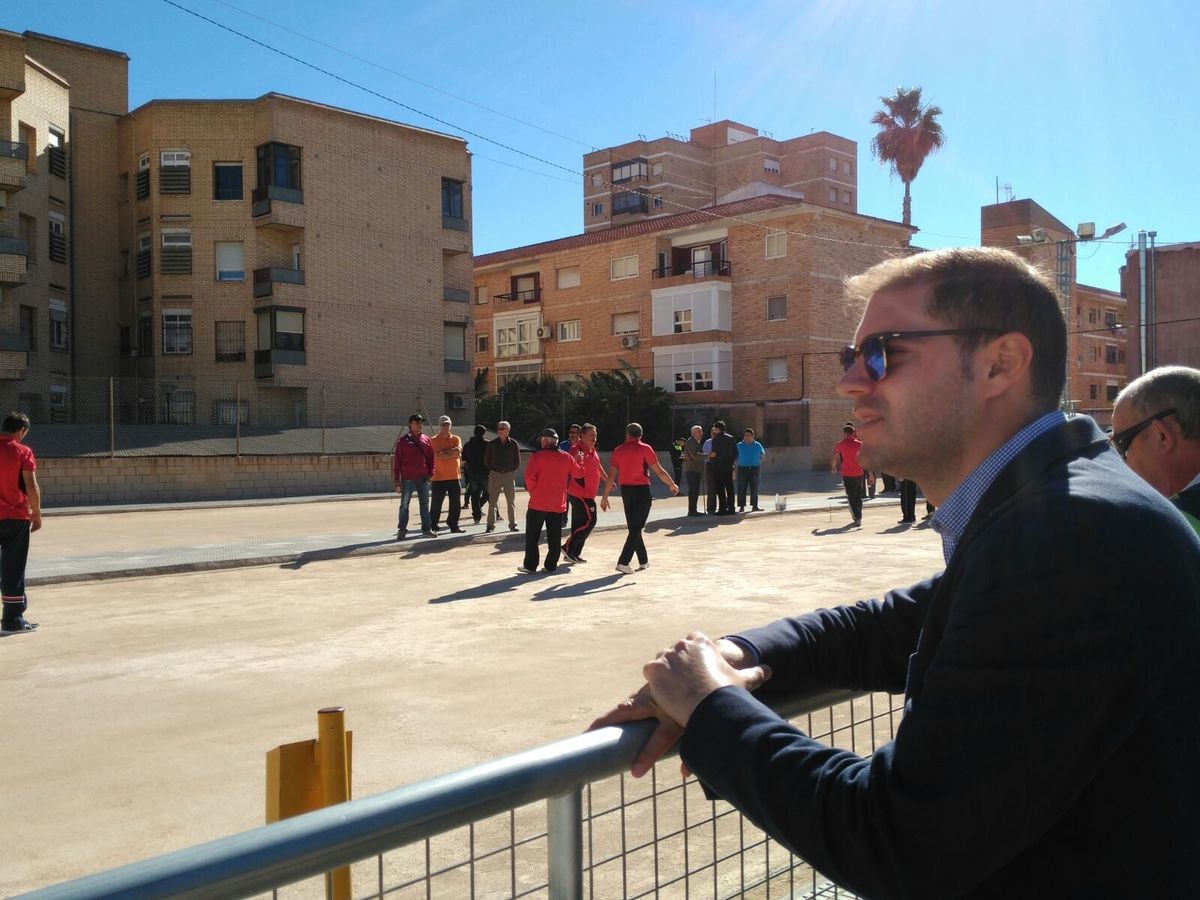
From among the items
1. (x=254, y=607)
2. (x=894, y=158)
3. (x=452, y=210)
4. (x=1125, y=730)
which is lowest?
(x=254, y=607)

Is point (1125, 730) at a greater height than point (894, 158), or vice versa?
point (894, 158)

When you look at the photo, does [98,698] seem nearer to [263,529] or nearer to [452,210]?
[263,529]

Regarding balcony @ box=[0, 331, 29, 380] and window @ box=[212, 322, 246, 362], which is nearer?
balcony @ box=[0, 331, 29, 380]

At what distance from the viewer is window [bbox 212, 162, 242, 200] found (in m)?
36.6

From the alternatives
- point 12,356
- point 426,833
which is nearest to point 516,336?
point 12,356

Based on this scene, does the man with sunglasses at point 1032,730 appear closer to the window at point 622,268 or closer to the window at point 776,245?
the window at point 776,245

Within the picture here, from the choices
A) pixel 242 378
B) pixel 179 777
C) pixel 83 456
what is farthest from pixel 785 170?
pixel 179 777

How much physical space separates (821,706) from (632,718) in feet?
1.52

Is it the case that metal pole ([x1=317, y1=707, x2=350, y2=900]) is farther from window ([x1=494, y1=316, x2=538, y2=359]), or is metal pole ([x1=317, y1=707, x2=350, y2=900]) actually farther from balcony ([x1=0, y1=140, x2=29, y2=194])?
window ([x1=494, y1=316, x2=538, y2=359])

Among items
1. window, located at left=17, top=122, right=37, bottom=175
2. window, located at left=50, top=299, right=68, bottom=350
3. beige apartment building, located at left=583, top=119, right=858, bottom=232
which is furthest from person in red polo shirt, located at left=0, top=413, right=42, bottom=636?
beige apartment building, located at left=583, top=119, right=858, bottom=232

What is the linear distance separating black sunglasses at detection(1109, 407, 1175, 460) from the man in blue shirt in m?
18.9

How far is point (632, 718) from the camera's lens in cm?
170

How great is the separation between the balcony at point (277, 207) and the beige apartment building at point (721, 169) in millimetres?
30783

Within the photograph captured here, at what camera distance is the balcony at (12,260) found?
31359 mm
